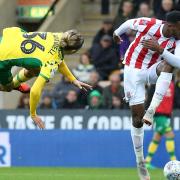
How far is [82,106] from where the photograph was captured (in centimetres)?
2166

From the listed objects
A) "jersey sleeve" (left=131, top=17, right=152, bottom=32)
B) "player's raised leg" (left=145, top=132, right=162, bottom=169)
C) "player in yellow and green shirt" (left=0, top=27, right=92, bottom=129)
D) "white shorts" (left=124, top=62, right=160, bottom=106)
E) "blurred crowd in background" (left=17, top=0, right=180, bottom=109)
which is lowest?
"player's raised leg" (left=145, top=132, right=162, bottom=169)

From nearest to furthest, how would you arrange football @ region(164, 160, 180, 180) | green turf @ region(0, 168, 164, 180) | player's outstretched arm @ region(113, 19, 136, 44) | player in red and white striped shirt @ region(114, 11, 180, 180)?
football @ region(164, 160, 180, 180)
player in red and white striped shirt @ region(114, 11, 180, 180)
player's outstretched arm @ region(113, 19, 136, 44)
green turf @ region(0, 168, 164, 180)

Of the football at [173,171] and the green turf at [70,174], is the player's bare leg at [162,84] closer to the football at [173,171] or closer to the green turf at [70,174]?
the football at [173,171]

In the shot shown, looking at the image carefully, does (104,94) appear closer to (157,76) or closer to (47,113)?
(47,113)

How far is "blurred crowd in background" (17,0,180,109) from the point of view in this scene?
21.2 m

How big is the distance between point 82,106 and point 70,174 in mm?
4701

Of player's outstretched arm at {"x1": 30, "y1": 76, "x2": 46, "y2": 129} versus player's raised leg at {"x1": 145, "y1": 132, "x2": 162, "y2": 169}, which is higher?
player's outstretched arm at {"x1": 30, "y1": 76, "x2": 46, "y2": 129}

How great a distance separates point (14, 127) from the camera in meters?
21.4

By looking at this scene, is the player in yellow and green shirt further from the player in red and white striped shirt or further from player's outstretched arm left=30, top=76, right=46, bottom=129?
the player in red and white striped shirt

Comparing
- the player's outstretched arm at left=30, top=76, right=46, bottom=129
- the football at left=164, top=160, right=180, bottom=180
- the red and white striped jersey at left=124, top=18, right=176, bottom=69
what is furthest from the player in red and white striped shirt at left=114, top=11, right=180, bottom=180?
the player's outstretched arm at left=30, top=76, right=46, bottom=129

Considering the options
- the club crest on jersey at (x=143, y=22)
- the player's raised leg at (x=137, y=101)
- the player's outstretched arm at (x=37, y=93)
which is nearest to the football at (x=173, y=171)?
the player's raised leg at (x=137, y=101)

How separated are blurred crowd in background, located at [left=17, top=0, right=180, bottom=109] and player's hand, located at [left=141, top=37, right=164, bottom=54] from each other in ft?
20.3

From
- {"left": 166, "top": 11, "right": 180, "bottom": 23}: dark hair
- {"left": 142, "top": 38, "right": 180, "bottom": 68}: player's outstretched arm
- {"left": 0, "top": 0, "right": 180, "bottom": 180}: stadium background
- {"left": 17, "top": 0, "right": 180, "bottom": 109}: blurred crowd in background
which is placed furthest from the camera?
{"left": 17, "top": 0, "right": 180, "bottom": 109}: blurred crowd in background

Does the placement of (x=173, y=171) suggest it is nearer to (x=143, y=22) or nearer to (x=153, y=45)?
(x=153, y=45)
